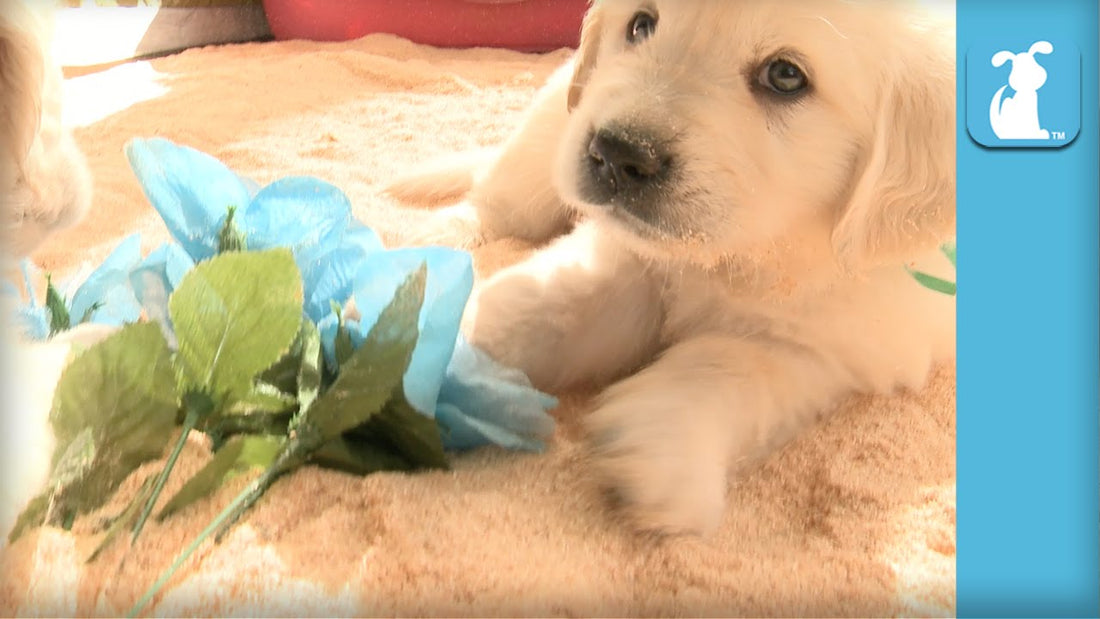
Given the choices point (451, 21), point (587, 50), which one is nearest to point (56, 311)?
point (587, 50)

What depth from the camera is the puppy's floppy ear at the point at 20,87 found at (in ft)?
2.54

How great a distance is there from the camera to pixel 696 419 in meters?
0.94

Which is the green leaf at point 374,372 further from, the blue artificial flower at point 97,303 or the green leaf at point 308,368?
the blue artificial flower at point 97,303

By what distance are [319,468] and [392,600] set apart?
183mm

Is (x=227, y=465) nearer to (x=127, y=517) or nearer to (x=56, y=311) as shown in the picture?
(x=127, y=517)

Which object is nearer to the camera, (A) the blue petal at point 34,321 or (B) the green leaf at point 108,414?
(B) the green leaf at point 108,414

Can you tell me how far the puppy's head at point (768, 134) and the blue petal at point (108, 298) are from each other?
1.53ft

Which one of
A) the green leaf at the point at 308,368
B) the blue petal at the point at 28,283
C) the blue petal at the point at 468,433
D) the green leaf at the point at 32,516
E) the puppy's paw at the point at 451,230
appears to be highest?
the blue petal at the point at 28,283

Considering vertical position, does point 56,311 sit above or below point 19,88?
below

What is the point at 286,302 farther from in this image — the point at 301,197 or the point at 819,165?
the point at 819,165

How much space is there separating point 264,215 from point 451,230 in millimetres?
744

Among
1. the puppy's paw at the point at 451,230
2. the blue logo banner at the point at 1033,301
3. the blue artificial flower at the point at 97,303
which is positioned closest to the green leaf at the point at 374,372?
the blue artificial flower at the point at 97,303

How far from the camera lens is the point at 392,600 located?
25.3 inches

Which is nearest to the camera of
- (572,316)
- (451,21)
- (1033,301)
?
(1033,301)
